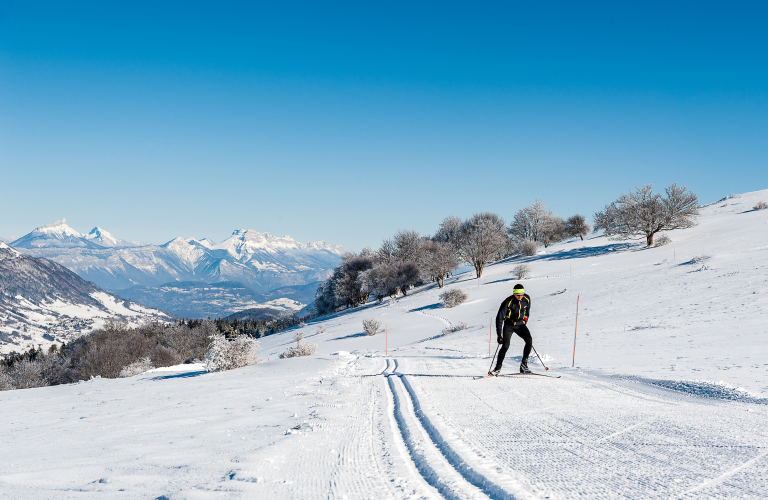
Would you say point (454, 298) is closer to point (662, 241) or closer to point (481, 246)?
point (481, 246)

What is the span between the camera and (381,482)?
141 inches

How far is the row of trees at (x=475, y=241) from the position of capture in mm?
39844

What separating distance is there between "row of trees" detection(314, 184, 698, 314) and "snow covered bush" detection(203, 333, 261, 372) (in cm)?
3914

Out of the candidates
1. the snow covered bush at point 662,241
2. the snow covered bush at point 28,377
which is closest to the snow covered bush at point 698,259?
the snow covered bush at point 662,241

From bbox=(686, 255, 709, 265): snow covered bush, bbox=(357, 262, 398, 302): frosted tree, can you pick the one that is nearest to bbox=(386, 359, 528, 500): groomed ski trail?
bbox=(686, 255, 709, 265): snow covered bush

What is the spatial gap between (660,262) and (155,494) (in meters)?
35.1

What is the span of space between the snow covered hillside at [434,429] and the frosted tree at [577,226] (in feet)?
208

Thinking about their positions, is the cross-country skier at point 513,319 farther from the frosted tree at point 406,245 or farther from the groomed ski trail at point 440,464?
the frosted tree at point 406,245

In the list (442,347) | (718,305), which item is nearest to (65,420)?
A: (442,347)

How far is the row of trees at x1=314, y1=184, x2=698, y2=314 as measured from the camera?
39.8 metres

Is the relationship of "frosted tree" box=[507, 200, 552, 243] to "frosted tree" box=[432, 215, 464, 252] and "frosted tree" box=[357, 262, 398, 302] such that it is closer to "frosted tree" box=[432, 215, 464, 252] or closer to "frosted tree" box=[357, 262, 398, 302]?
"frosted tree" box=[432, 215, 464, 252]

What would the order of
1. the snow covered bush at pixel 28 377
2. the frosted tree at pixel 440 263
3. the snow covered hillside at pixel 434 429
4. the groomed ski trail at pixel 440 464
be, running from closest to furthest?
the groomed ski trail at pixel 440 464 → the snow covered hillside at pixel 434 429 → the frosted tree at pixel 440 263 → the snow covered bush at pixel 28 377

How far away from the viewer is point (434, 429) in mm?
5066

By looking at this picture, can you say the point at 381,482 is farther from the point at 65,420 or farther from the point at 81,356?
the point at 81,356
